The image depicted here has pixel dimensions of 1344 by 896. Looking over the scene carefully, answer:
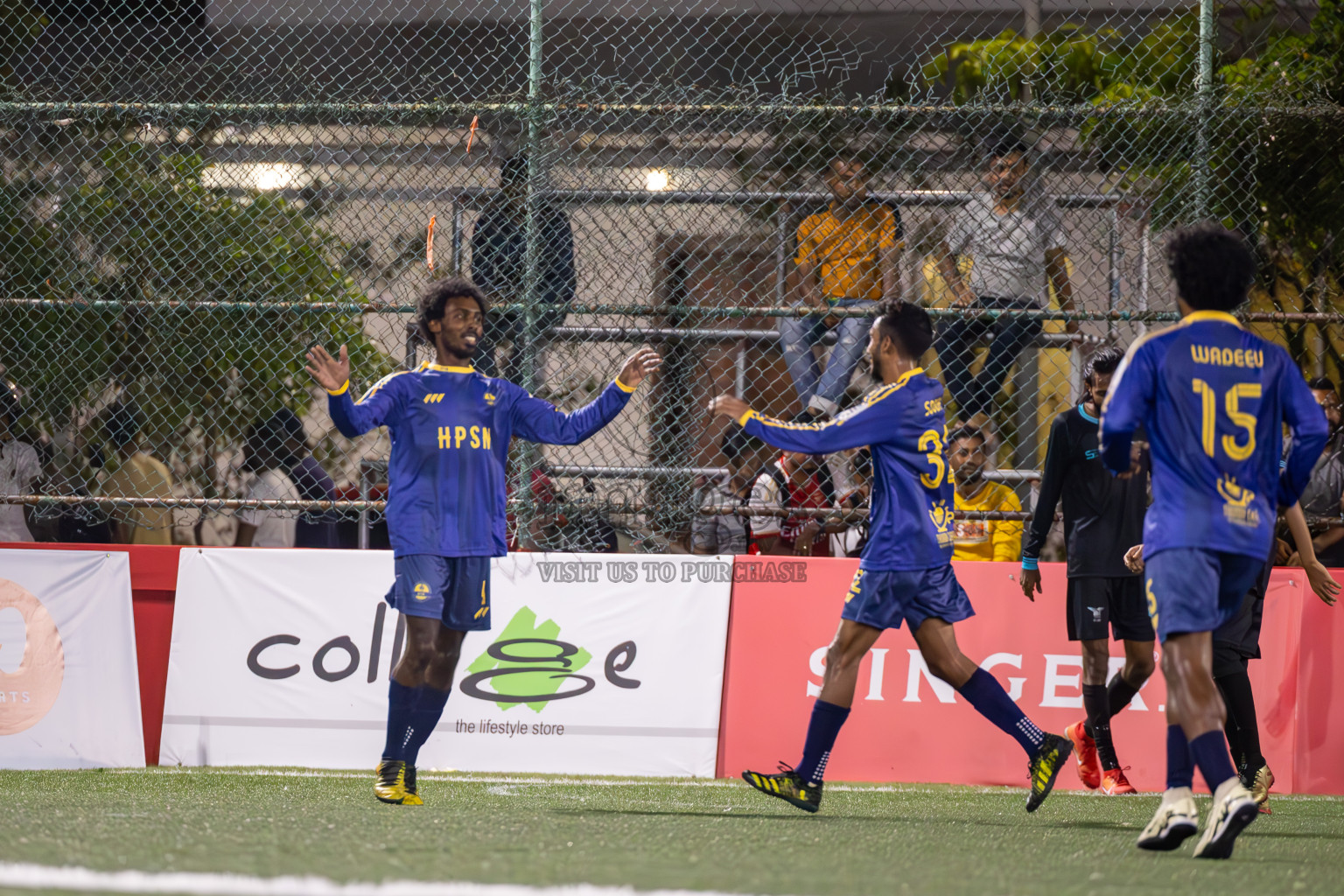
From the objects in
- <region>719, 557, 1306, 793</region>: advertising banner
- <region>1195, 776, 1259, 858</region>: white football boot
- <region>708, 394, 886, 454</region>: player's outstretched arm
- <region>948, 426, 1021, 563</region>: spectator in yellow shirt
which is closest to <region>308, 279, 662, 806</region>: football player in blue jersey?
<region>708, 394, 886, 454</region>: player's outstretched arm

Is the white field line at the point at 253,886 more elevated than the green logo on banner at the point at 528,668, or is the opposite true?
the white field line at the point at 253,886

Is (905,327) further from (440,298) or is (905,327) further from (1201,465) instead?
(440,298)

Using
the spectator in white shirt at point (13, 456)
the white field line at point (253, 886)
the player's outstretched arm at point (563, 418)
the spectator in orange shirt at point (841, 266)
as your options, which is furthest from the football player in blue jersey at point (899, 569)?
the spectator in white shirt at point (13, 456)

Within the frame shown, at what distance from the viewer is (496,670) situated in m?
6.86

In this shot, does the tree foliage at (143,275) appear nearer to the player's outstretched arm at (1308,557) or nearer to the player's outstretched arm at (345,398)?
the player's outstretched arm at (345,398)

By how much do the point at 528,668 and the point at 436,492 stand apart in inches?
76.0

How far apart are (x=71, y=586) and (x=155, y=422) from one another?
102cm

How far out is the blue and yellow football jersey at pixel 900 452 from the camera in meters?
5.03

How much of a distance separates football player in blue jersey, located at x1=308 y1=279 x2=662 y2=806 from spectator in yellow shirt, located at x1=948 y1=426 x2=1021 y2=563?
94.4 inches

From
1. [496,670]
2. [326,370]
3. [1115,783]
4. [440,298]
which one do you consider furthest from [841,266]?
[326,370]

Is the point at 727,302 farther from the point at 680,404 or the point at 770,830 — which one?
the point at 770,830

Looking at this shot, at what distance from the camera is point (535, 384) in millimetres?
6926

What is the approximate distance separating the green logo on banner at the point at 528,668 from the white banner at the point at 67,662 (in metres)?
1.84

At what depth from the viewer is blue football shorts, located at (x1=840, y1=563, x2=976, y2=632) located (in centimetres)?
508
